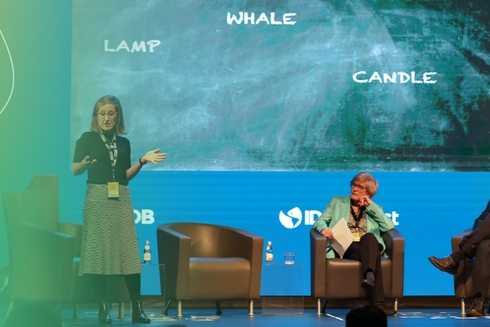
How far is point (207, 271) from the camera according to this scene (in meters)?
5.62

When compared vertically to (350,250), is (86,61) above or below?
above

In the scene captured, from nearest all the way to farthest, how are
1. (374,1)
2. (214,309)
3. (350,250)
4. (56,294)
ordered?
(56,294), (350,250), (214,309), (374,1)

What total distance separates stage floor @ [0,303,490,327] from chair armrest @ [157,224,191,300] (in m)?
0.17

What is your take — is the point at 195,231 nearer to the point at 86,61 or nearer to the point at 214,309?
the point at 214,309

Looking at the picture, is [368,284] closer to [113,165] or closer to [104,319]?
[104,319]

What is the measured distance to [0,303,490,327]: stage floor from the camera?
511 centimetres

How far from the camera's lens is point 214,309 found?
649cm

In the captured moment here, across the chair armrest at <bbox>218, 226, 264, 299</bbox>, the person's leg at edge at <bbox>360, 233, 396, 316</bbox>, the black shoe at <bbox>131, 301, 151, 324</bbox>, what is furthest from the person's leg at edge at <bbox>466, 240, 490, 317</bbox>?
the black shoe at <bbox>131, 301, 151, 324</bbox>

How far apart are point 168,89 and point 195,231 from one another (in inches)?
52.7

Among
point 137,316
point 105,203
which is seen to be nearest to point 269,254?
point 137,316

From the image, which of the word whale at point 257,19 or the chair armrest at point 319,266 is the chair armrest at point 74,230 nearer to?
the chair armrest at point 319,266

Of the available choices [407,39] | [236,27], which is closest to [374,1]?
[407,39]

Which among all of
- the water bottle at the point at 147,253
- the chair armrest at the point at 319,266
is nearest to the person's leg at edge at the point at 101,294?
the water bottle at the point at 147,253

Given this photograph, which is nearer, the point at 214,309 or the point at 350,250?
the point at 350,250
